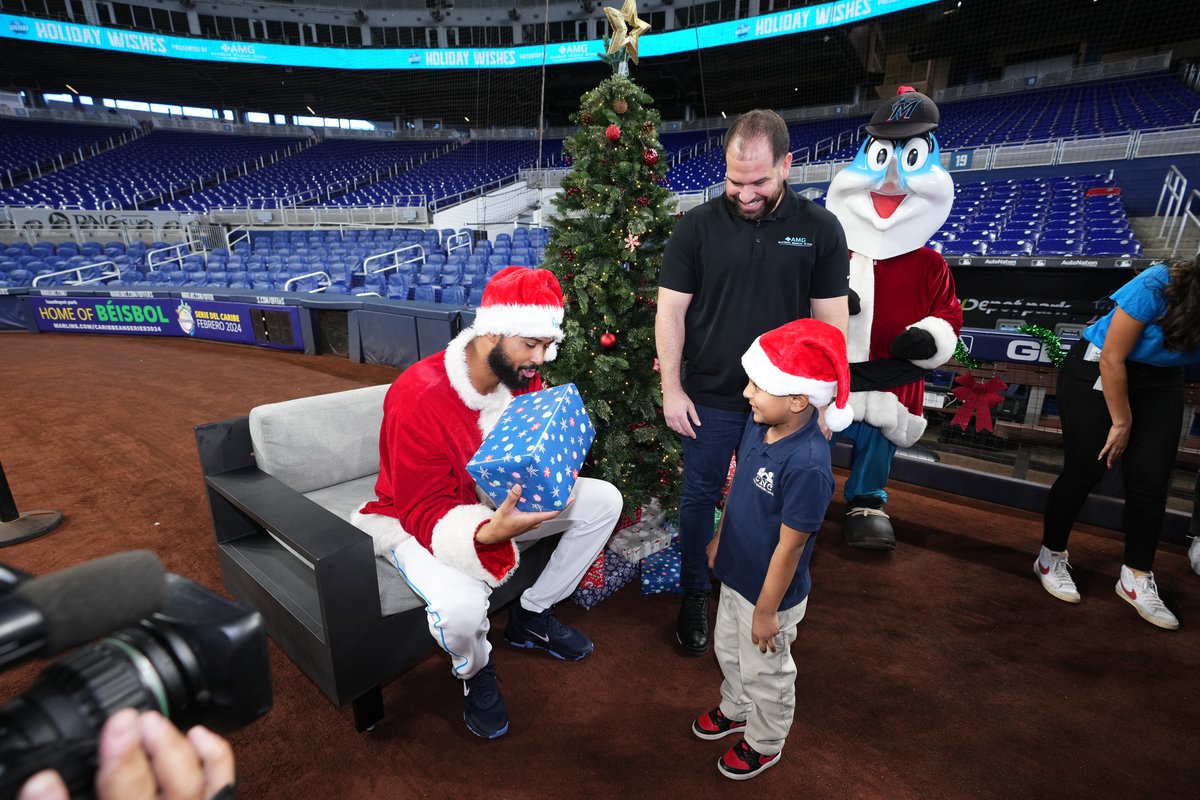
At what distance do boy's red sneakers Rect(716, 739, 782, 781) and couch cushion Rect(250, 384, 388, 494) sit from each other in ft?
5.63

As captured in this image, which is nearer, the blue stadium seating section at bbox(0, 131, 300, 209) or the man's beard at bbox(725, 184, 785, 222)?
the man's beard at bbox(725, 184, 785, 222)

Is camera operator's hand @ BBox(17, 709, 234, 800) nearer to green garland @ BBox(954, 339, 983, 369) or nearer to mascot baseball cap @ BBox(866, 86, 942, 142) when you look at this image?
mascot baseball cap @ BBox(866, 86, 942, 142)

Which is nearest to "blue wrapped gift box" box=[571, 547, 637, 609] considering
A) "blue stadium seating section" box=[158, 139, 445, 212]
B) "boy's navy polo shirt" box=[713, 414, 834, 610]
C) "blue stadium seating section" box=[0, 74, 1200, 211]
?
"boy's navy polo shirt" box=[713, 414, 834, 610]

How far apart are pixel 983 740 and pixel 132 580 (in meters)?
2.42

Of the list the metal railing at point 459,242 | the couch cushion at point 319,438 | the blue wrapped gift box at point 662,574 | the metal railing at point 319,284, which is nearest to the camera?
the couch cushion at point 319,438

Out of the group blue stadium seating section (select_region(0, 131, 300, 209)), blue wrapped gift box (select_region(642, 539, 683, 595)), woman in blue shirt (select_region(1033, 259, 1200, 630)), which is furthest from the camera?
blue stadium seating section (select_region(0, 131, 300, 209))

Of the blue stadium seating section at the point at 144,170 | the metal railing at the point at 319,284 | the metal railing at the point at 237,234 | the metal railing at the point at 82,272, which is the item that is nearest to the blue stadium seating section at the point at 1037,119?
the metal railing at the point at 319,284

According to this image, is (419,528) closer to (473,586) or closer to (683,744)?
(473,586)

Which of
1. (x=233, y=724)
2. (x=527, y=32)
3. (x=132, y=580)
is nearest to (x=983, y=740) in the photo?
(x=233, y=724)

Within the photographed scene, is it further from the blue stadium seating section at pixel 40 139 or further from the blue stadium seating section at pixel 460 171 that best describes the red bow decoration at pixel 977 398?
the blue stadium seating section at pixel 40 139

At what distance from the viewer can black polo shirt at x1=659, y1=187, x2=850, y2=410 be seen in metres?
1.98

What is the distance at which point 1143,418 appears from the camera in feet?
7.70

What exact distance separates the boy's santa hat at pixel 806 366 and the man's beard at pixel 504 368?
0.84 meters

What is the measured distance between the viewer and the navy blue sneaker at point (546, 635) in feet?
7.38
